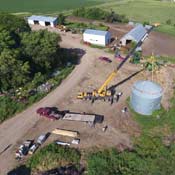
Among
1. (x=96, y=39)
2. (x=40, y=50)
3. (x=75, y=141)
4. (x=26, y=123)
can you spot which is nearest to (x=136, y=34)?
(x=96, y=39)

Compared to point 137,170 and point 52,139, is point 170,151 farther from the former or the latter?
point 52,139

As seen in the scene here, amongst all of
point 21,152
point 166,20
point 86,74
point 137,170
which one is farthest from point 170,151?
point 166,20

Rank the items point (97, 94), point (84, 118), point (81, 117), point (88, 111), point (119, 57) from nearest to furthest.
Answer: point (84, 118) → point (81, 117) → point (88, 111) → point (97, 94) → point (119, 57)

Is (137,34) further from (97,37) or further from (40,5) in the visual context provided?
(40,5)

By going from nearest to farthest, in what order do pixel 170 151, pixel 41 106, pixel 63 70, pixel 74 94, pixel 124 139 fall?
1. pixel 170 151
2. pixel 124 139
3. pixel 41 106
4. pixel 74 94
5. pixel 63 70

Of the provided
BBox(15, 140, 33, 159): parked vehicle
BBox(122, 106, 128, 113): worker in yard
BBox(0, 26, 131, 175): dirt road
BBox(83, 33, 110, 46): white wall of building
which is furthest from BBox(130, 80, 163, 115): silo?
BBox(83, 33, 110, 46): white wall of building

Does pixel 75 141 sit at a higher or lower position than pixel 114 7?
lower
